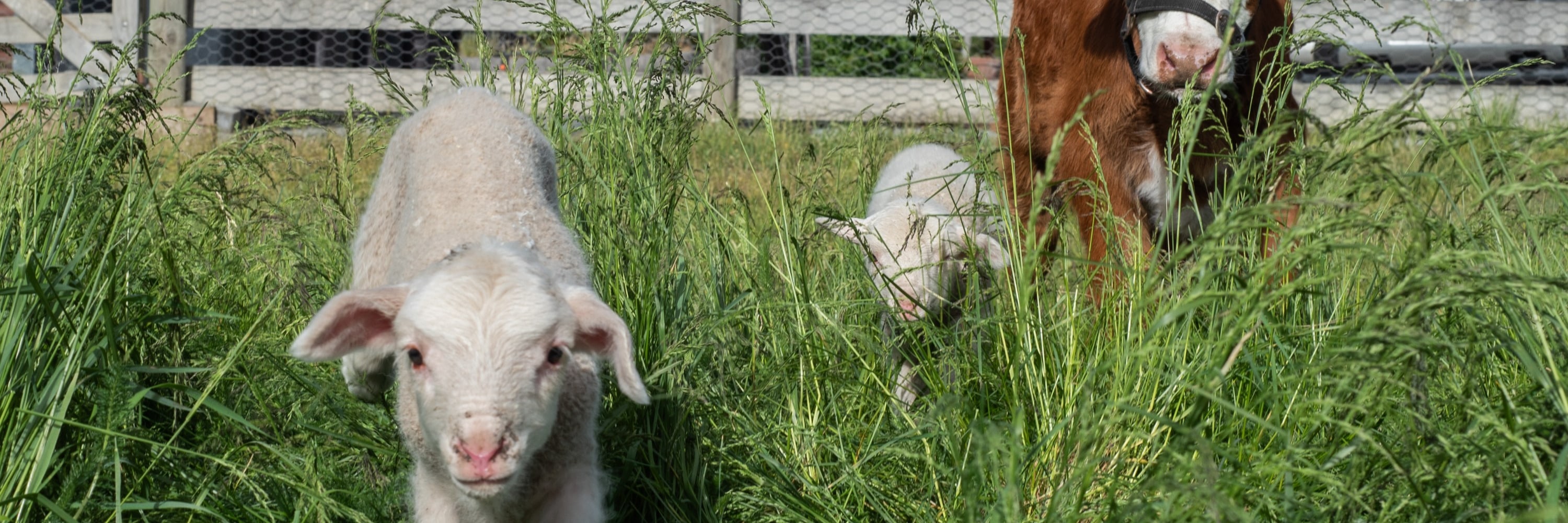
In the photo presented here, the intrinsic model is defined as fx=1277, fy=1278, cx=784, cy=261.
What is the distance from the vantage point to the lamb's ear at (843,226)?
3227 millimetres

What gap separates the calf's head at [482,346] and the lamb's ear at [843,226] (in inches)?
31.3

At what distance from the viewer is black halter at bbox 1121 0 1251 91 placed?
11.1 feet

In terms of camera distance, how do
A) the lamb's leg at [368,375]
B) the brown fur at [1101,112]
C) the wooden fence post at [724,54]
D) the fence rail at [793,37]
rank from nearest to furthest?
the lamb's leg at [368,375] → the brown fur at [1101,112] → the wooden fence post at [724,54] → the fence rail at [793,37]

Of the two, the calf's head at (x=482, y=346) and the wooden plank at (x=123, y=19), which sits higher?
the wooden plank at (x=123, y=19)

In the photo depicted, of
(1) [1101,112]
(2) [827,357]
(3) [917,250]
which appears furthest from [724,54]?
(2) [827,357]

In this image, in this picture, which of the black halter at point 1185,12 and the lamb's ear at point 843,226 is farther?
the black halter at point 1185,12

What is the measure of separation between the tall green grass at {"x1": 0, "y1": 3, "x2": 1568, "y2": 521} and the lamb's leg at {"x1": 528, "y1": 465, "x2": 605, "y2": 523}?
0.85 ft

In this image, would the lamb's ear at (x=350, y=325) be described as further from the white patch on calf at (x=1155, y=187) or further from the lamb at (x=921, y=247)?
the white patch on calf at (x=1155, y=187)

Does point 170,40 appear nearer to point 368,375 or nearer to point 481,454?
point 368,375

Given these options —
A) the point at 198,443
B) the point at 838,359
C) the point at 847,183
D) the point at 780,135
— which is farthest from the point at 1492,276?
the point at 780,135

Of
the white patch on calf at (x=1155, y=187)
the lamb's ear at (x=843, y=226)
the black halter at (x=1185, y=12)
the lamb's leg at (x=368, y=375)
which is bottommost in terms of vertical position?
the lamb's leg at (x=368, y=375)

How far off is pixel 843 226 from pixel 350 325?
5.27 feet

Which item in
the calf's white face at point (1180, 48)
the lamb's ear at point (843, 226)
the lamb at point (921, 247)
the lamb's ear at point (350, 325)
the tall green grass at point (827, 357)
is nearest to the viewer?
the tall green grass at point (827, 357)

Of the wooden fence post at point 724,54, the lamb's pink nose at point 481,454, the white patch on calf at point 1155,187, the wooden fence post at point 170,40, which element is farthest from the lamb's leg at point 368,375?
the wooden fence post at point 170,40
